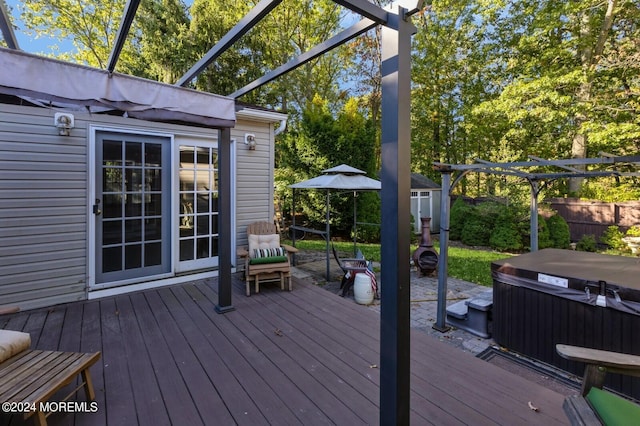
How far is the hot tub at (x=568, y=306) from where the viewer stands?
253cm

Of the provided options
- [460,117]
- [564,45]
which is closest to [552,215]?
[564,45]

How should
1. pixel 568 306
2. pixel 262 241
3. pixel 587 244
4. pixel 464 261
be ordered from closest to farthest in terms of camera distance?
pixel 568 306
pixel 262 241
pixel 464 261
pixel 587 244

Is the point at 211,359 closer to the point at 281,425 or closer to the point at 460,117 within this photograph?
the point at 281,425

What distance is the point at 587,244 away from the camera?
28.3 ft

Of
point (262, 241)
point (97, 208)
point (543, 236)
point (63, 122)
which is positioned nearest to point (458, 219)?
point (543, 236)

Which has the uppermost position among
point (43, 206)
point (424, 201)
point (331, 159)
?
point (331, 159)

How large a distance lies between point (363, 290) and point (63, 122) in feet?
13.7

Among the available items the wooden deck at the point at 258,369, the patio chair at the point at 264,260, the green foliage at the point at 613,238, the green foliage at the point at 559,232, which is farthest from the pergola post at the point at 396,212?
the green foliage at the point at 613,238

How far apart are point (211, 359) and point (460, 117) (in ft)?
51.5

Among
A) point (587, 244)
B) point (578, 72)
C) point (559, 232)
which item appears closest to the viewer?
point (578, 72)

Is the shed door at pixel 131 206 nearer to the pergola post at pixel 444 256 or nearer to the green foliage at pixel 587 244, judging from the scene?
the pergola post at pixel 444 256

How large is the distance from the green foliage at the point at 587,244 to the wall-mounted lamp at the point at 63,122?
11.5m

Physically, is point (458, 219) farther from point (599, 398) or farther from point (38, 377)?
point (38, 377)

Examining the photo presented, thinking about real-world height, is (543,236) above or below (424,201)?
below
